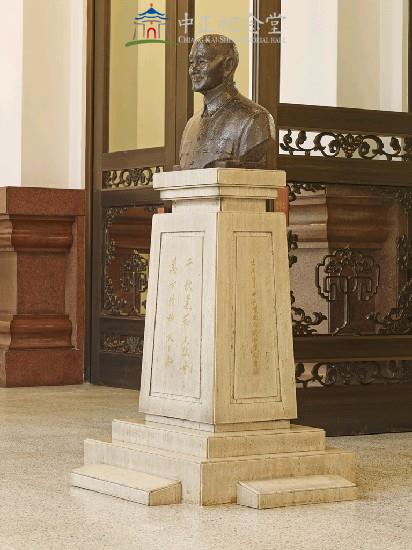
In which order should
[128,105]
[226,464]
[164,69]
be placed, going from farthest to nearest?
[128,105] → [164,69] → [226,464]

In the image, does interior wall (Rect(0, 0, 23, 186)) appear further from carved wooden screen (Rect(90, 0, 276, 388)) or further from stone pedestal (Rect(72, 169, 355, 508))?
stone pedestal (Rect(72, 169, 355, 508))

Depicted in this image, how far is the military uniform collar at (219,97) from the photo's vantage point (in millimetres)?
4086

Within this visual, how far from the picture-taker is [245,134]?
4.00 m

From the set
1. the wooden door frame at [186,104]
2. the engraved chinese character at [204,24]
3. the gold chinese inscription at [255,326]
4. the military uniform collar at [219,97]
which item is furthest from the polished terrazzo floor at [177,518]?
the engraved chinese character at [204,24]

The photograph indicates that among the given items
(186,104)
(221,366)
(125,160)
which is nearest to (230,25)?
(186,104)

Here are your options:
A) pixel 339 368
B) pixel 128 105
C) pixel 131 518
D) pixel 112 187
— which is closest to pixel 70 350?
pixel 112 187

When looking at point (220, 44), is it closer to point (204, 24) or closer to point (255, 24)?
point (255, 24)

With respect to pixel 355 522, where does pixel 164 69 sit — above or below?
above

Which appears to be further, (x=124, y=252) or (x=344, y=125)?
(x=124, y=252)

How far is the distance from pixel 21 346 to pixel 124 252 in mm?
753

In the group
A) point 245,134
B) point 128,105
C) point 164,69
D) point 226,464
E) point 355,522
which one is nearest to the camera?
point 355,522

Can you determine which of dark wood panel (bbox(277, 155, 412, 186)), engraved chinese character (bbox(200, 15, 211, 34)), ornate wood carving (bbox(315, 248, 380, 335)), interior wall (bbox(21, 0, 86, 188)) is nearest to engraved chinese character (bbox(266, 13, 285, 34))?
dark wood panel (bbox(277, 155, 412, 186))

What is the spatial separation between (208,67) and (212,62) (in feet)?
0.07

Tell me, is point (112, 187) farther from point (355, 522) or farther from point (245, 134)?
point (355, 522)
